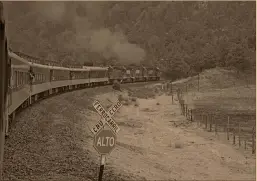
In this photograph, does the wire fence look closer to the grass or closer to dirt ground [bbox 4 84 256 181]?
the grass

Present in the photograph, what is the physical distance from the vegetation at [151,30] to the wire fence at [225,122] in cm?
161

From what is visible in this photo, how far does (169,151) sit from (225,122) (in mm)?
3280

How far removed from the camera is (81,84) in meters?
18.2

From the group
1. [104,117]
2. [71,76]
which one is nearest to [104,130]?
[104,117]

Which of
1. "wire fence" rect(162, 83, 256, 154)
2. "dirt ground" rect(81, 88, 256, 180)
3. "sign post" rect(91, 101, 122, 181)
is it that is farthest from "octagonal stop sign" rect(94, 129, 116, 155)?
"wire fence" rect(162, 83, 256, 154)

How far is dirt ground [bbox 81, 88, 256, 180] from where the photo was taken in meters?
7.09

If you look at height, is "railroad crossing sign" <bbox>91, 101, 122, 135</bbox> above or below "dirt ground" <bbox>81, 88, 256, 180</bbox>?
above

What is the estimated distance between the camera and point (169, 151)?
26.2 feet

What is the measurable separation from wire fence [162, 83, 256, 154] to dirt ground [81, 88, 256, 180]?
0.47 metres

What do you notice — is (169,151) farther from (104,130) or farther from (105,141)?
(104,130)

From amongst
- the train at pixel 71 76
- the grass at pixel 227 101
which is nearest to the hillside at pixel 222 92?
the grass at pixel 227 101

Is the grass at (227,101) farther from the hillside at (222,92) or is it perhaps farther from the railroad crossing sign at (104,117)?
the railroad crossing sign at (104,117)

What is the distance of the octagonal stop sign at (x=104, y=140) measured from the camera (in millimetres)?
5402

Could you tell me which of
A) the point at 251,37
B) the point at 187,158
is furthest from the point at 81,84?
the point at 187,158
